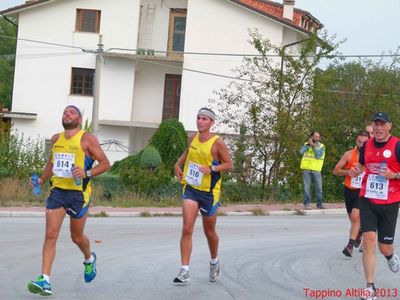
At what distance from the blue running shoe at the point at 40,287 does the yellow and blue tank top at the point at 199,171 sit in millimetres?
2134

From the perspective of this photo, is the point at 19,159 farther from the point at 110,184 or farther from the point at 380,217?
the point at 380,217

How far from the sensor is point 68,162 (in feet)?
30.6

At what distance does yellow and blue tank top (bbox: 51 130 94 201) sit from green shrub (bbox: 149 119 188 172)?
1830cm

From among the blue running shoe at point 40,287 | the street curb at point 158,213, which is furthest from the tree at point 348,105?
the blue running shoe at point 40,287

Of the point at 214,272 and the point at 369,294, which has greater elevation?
the point at 369,294

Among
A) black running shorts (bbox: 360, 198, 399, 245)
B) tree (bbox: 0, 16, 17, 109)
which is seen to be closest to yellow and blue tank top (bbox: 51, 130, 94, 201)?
black running shorts (bbox: 360, 198, 399, 245)

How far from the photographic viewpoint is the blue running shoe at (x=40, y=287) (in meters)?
8.74

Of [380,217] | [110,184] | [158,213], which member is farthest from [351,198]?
[110,184]

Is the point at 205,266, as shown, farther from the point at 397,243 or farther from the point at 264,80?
the point at 264,80

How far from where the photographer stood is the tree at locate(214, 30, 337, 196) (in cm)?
2366

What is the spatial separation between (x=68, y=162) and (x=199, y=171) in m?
1.55

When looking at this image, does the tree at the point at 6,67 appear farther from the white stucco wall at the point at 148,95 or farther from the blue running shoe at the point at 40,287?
the blue running shoe at the point at 40,287

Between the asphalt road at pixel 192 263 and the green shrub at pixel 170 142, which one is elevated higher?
the green shrub at pixel 170 142

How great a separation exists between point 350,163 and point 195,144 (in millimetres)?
3422
